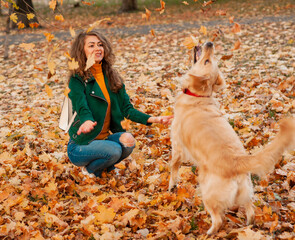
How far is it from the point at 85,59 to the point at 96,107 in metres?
0.61

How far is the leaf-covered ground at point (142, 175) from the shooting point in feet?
9.15

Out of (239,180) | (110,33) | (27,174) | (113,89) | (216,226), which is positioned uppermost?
(110,33)

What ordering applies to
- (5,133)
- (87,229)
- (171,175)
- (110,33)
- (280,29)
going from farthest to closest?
(110,33), (280,29), (5,133), (171,175), (87,229)

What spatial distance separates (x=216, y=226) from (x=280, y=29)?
9.78 metres

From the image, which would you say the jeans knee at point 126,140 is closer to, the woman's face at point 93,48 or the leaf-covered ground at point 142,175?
the leaf-covered ground at point 142,175

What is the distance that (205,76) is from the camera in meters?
2.94

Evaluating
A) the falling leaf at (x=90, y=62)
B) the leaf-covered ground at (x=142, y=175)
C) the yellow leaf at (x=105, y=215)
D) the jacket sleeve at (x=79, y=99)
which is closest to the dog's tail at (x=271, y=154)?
the leaf-covered ground at (x=142, y=175)

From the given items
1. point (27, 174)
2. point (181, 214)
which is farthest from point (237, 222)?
point (27, 174)

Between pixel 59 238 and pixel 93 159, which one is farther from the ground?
pixel 93 159

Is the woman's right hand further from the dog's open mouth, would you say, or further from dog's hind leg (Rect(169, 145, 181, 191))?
the dog's open mouth

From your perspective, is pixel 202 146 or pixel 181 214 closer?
pixel 202 146

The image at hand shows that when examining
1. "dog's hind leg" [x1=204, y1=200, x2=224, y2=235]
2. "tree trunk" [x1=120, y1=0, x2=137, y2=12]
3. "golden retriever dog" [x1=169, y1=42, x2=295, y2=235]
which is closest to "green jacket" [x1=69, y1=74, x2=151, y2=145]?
"golden retriever dog" [x1=169, y1=42, x2=295, y2=235]

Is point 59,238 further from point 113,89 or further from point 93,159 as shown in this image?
point 113,89

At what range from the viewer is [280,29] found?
10.5 metres
